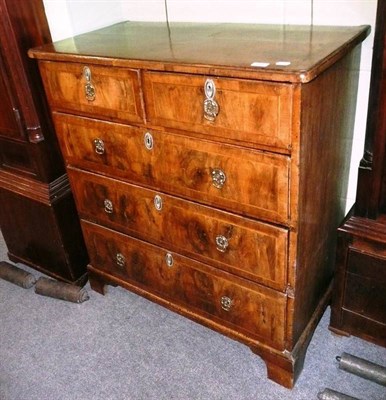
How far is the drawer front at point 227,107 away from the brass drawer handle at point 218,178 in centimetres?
11

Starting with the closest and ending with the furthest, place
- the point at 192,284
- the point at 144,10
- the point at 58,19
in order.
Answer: the point at 192,284 → the point at 58,19 → the point at 144,10

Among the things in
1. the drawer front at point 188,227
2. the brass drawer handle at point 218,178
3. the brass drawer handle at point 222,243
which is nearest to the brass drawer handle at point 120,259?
the drawer front at point 188,227

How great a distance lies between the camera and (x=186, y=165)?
138 cm

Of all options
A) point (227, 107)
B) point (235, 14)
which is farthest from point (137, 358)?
point (235, 14)

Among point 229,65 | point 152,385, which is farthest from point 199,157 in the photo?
point 152,385

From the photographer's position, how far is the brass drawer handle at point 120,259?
183 cm

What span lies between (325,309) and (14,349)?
1264 mm

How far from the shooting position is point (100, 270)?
77.5 inches

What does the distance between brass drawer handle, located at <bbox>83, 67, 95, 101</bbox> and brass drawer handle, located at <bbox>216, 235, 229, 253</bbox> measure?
0.62 metres

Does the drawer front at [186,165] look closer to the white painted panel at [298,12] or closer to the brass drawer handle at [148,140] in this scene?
the brass drawer handle at [148,140]

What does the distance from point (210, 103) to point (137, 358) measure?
3.43 ft

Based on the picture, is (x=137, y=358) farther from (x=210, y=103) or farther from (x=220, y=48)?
(x=220, y=48)

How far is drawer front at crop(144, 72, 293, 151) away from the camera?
1.11 m

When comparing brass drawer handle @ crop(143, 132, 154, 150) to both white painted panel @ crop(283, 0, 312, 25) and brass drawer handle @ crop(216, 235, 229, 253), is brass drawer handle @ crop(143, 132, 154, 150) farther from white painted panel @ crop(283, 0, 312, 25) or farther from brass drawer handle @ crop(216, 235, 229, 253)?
white painted panel @ crop(283, 0, 312, 25)
